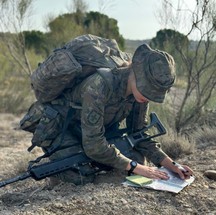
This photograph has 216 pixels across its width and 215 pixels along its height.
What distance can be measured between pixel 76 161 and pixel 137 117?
73 centimetres

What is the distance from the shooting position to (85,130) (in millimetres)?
3939

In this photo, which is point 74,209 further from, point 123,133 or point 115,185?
point 123,133

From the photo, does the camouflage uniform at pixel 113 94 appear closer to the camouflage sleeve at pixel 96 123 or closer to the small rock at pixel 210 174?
Result: the camouflage sleeve at pixel 96 123

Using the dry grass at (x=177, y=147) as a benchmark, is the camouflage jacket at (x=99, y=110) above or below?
above

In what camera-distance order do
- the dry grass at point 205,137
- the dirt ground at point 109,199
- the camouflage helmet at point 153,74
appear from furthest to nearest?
1. the dry grass at point 205,137
2. the camouflage helmet at point 153,74
3. the dirt ground at point 109,199

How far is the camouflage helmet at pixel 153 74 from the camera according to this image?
3744 millimetres

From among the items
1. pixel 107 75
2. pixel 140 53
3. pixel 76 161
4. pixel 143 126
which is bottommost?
pixel 76 161

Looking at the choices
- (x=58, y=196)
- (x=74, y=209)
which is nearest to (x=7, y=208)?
(x=58, y=196)

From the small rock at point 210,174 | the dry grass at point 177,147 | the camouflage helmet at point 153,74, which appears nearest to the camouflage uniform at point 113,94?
the camouflage helmet at point 153,74

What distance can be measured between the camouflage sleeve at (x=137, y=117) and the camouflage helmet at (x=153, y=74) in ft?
2.17

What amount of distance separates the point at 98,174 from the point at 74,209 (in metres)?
1.02

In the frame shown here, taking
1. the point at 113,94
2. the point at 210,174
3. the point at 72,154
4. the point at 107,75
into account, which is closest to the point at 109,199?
the point at 72,154

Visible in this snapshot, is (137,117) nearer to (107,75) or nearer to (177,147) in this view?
(107,75)

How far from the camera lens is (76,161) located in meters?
4.20
